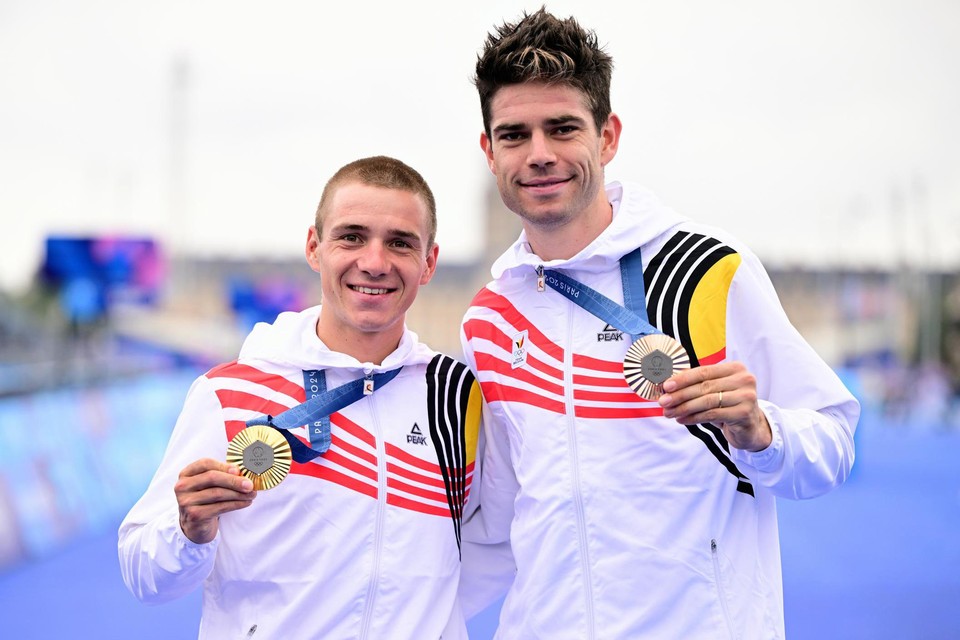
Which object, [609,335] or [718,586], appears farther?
[609,335]

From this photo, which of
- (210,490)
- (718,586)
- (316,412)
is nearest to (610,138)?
(316,412)

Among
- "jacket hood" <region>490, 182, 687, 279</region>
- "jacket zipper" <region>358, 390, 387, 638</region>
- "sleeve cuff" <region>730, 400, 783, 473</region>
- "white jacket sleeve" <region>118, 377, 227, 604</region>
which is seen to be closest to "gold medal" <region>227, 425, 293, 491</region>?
"white jacket sleeve" <region>118, 377, 227, 604</region>

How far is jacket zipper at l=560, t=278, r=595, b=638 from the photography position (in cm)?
273

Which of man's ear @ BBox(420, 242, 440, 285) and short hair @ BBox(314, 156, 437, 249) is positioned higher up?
short hair @ BBox(314, 156, 437, 249)

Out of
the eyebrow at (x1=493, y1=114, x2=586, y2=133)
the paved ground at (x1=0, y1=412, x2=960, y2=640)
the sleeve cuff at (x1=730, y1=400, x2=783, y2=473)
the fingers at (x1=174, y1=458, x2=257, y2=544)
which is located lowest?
the paved ground at (x1=0, y1=412, x2=960, y2=640)

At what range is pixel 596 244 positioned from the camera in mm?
2926

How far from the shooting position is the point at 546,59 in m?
2.92

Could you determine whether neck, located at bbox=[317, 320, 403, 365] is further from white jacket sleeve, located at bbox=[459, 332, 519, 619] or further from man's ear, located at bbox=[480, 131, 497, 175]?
man's ear, located at bbox=[480, 131, 497, 175]

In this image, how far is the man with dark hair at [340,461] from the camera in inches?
108

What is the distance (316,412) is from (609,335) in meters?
0.91

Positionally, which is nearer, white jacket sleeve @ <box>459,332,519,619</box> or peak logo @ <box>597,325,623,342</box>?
peak logo @ <box>597,325,623,342</box>

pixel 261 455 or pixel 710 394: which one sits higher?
pixel 710 394

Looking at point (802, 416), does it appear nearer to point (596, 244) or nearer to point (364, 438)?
point (596, 244)

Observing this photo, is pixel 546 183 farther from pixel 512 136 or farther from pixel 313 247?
pixel 313 247
